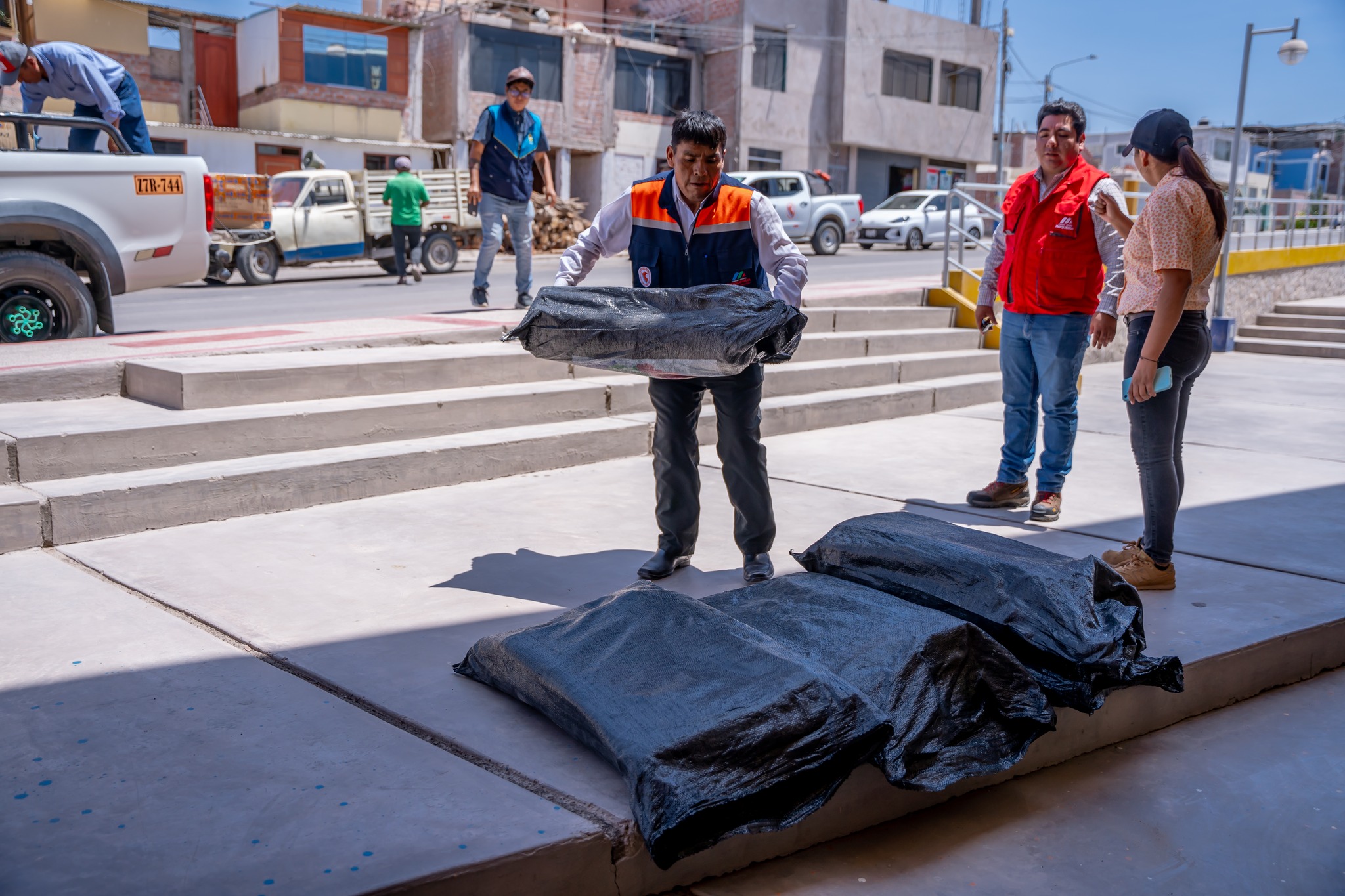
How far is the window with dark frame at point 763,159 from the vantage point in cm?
3694

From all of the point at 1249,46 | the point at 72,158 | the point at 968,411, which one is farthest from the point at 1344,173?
the point at 72,158

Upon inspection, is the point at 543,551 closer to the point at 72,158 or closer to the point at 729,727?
the point at 729,727

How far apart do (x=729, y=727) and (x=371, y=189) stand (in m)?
18.6

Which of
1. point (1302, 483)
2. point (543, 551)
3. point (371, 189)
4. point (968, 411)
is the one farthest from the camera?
point (371, 189)

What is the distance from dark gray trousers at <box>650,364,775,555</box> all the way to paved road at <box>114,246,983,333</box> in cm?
319

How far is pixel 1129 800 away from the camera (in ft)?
9.24

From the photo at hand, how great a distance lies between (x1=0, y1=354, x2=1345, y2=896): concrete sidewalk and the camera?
215 cm

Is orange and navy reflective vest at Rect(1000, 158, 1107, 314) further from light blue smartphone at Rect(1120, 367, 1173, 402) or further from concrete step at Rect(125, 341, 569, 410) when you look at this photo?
concrete step at Rect(125, 341, 569, 410)

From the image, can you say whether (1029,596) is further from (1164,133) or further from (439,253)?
(439,253)

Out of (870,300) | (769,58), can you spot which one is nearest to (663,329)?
(870,300)

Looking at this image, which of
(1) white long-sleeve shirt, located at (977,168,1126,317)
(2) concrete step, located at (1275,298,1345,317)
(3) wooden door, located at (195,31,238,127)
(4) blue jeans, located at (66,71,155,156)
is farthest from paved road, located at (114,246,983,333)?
(3) wooden door, located at (195,31,238,127)

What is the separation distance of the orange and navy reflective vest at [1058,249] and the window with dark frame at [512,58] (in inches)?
1122

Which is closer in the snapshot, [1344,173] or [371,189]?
[371,189]

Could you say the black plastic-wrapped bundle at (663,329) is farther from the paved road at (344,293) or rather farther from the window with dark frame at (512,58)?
the window with dark frame at (512,58)
